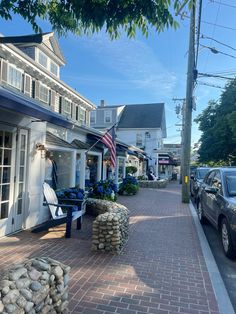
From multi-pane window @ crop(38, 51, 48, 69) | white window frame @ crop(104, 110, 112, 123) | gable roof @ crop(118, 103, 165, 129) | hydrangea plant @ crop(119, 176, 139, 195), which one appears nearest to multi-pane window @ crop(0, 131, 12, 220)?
hydrangea plant @ crop(119, 176, 139, 195)

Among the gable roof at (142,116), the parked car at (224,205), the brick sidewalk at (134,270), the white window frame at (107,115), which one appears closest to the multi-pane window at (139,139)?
the gable roof at (142,116)

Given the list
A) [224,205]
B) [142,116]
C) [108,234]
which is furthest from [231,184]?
[142,116]

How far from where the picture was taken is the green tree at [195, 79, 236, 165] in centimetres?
2562

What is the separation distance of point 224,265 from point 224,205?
1.24m

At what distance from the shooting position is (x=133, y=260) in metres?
5.23

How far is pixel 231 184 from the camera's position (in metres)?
6.68

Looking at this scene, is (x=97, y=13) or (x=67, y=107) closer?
(x=97, y=13)

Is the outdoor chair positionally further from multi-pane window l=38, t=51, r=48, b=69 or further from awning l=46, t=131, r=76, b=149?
multi-pane window l=38, t=51, r=48, b=69

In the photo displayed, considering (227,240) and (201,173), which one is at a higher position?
(201,173)

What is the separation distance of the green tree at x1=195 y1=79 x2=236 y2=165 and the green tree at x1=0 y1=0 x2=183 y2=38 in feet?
72.0

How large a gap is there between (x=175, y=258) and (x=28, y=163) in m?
4.07

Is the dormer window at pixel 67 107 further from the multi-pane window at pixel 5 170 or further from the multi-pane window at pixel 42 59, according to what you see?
the multi-pane window at pixel 5 170

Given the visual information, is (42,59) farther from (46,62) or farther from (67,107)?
(67,107)

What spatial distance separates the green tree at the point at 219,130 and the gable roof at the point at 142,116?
6103 millimetres
